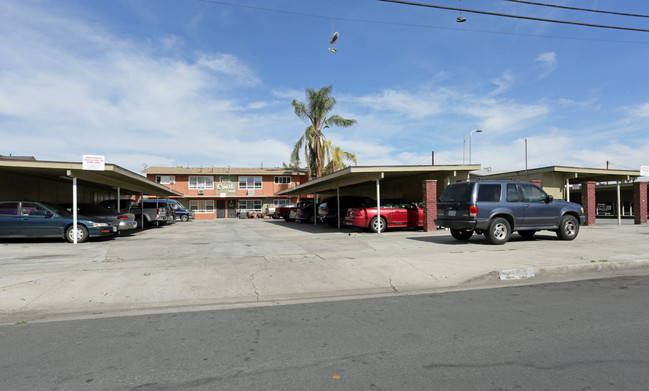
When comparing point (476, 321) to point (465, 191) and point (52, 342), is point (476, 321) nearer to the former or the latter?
point (52, 342)

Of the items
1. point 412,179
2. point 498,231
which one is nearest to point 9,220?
point 498,231

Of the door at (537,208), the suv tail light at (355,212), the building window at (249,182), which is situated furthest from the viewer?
the building window at (249,182)

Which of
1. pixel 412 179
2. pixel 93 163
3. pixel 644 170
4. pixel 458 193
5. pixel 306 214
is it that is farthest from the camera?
pixel 306 214

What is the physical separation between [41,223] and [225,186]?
3328 cm

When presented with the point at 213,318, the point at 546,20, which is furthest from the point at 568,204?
the point at 213,318

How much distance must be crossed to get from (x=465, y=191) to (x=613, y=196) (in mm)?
37048

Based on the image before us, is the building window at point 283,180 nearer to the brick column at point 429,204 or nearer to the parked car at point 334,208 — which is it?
the parked car at point 334,208

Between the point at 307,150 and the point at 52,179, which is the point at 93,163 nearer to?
the point at 52,179

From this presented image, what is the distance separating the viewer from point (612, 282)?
723 cm

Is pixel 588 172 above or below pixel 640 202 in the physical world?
above

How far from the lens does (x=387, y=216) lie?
1681cm

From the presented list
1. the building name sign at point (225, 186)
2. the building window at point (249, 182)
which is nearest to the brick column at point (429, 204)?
the building window at point (249, 182)

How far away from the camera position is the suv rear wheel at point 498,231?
36.4 feet

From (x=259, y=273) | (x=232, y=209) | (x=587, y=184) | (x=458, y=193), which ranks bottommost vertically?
(x=259, y=273)
